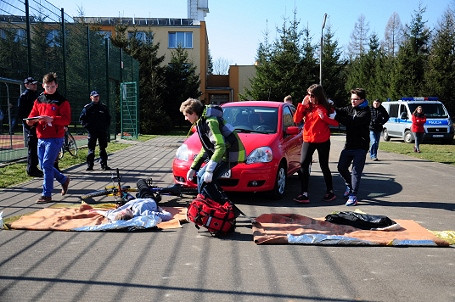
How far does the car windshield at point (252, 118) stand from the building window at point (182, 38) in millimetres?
36295

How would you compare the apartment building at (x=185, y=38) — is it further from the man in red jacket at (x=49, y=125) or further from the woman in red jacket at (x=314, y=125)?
the man in red jacket at (x=49, y=125)

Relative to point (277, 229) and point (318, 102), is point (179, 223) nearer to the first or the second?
point (277, 229)

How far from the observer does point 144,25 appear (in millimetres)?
44312

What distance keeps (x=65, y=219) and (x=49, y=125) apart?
184cm

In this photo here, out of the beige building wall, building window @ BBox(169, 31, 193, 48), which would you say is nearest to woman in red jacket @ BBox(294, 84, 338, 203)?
building window @ BBox(169, 31, 193, 48)

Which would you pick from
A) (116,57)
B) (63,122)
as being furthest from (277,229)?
(116,57)

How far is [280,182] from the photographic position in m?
7.98

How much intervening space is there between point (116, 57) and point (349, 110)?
55.6 ft

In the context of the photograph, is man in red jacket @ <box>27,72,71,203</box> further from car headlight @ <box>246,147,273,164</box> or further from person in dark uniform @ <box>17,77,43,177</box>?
car headlight @ <box>246,147,273,164</box>

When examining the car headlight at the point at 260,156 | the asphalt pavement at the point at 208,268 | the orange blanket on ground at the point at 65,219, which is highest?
the car headlight at the point at 260,156

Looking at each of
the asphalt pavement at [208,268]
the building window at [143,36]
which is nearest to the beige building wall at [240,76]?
the building window at [143,36]

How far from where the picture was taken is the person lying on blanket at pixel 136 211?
20.1 feet

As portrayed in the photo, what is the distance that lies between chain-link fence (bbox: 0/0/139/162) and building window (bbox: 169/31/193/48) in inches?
923

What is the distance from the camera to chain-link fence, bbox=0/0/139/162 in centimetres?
1148
